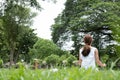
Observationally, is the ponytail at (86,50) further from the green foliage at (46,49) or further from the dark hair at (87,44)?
the green foliage at (46,49)

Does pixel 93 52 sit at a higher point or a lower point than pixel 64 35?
higher

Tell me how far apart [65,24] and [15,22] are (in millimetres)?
6601

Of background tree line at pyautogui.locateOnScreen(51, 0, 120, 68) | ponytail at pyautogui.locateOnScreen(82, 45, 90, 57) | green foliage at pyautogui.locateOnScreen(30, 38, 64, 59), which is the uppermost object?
ponytail at pyautogui.locateOnScreen(82, 45, 90, 57)

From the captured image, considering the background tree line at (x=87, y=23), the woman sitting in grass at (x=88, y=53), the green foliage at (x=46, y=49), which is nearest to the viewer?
the woman sitting in grass at (x=88, y=53)

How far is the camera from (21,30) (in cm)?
5388

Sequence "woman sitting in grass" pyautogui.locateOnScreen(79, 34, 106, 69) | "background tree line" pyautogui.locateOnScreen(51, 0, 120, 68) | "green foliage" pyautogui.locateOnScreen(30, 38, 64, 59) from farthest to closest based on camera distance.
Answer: "green foliage" pyautogui.locateOnScreen(30, 38, 64, 59) → "background tree line" pyautogui.locateOnScreen(51, 0, 120, 68) → "woman sitting in grass" pyautogui.locateOnScreen(79, 34, 106, 69)

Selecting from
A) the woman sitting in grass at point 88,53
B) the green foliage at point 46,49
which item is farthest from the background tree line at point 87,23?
the woman sitting in grass at point 88,53

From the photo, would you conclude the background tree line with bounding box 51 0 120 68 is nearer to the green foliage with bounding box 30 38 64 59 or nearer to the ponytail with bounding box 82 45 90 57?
the green foliage with bounding box 30 38 64 59

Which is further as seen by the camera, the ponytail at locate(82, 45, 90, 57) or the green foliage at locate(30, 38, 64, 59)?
the green foliage at locate(30, 38, 64, 59)

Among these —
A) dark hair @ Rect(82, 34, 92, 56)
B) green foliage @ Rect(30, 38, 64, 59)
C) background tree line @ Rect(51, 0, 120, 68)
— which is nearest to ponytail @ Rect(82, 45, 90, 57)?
dark hair @ Rect(82, 34, 92, 56)

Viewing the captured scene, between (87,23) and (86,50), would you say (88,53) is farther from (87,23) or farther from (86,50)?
(87,23)

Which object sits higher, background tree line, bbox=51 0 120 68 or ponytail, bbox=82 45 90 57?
ponytail, bbox=82 45 90 57

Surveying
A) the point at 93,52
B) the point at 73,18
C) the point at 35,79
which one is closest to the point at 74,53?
the point at 73,18

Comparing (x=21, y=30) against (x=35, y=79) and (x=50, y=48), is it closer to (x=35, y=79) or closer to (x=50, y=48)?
(x=50, y=48)
